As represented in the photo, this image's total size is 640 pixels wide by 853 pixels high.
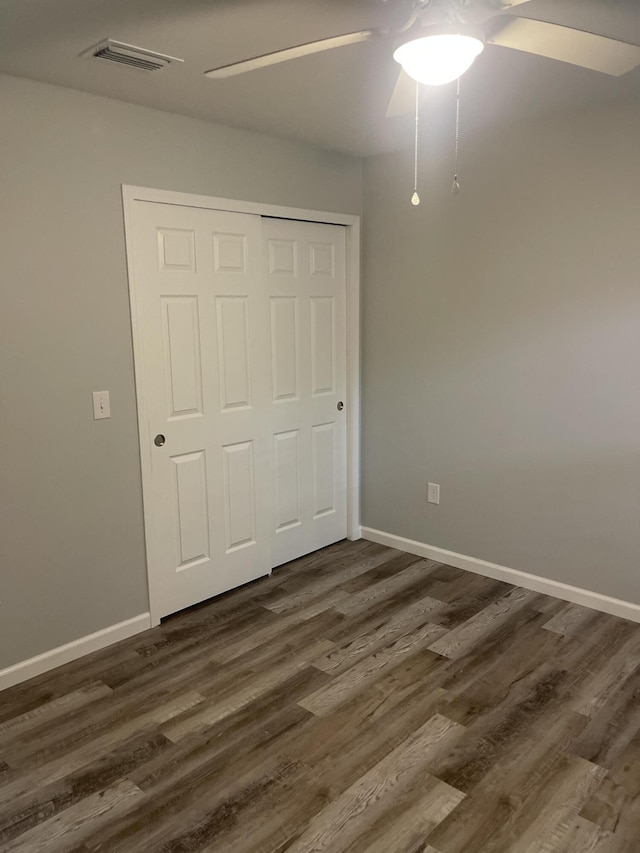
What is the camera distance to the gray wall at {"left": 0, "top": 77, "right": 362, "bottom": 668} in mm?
2459

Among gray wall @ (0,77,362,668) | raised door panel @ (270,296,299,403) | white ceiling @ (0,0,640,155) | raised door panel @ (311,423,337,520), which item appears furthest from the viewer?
raised door panel @ (311,423,337,520)

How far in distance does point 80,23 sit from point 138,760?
2.37 meters

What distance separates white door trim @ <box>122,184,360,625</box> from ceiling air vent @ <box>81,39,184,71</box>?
2.03ft

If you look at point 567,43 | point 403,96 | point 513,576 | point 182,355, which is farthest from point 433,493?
point 567,43

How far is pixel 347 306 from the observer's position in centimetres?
391

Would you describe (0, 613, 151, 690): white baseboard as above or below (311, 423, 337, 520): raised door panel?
below

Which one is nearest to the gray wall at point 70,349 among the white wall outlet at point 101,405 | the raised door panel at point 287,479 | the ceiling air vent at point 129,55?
the white wall outlet at point 101,405

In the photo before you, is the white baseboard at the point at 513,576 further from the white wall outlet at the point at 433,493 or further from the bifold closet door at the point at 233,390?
the bifold closet door at the point at 233,390

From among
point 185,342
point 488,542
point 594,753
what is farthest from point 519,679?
point 185,342

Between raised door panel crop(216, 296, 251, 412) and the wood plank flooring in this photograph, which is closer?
the wood plank flooring

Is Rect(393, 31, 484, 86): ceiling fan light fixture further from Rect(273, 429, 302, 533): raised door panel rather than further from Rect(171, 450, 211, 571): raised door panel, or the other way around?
Rect(273, 429, 302, 533): raised door panel

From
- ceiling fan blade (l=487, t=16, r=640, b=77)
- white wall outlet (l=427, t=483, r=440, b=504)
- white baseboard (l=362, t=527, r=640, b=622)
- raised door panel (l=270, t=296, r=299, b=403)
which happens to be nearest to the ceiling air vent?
ceiling fan blade (l=487, t=16, r=640, b=77)

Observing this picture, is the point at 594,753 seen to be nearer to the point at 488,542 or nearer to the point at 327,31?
the point at 488,542

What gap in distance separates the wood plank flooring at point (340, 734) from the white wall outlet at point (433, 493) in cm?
65
